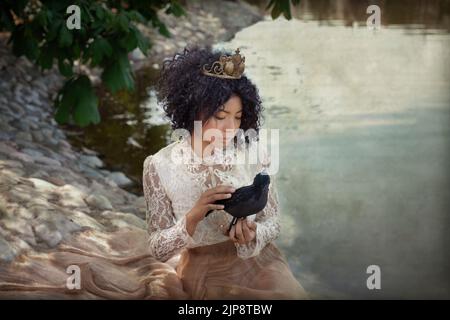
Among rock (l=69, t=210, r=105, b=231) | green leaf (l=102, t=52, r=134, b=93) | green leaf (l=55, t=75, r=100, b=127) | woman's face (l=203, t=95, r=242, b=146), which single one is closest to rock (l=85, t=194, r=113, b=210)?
rock (l=69, t=210, r=105, b=231)

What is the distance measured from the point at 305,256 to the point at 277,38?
2.07 ft

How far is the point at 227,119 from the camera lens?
1.50 meters

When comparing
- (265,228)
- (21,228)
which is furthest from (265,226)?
(21,228)

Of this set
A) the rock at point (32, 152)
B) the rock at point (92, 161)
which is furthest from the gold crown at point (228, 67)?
the rock at point (32, 152)

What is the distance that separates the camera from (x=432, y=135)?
193 centimetres

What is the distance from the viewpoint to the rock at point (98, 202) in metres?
2.20

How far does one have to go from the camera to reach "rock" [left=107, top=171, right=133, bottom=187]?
2412 millimetres

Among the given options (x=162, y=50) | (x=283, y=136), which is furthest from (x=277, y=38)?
(x=162, y=50)

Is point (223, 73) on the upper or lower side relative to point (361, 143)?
upper

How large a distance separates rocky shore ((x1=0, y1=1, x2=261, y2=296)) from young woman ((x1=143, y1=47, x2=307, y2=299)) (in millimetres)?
329

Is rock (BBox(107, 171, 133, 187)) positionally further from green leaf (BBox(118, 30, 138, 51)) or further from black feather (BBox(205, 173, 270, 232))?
black feather (BBox(205, 173, 270, 232))

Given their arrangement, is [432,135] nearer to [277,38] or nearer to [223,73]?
[277,38]

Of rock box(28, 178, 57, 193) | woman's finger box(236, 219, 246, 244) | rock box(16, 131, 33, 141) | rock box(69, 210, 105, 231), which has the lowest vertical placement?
rock box(69, 210, 105, 231)

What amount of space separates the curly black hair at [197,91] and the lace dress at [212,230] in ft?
0.19
